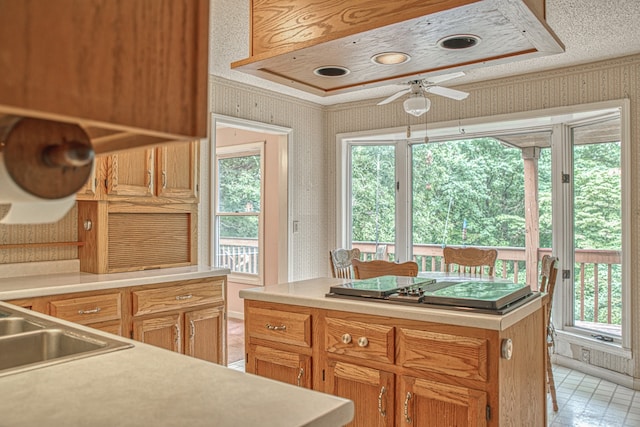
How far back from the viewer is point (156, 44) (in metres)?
0.58

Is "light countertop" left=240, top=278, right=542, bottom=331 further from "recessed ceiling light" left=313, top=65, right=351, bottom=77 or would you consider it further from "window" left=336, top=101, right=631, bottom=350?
"window" left=336, top=101, right=631, bottom=350

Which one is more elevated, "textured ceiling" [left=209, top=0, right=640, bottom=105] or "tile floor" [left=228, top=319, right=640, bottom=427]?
"textured ceiling" [left=209, top=0, right=640, bottom=105]

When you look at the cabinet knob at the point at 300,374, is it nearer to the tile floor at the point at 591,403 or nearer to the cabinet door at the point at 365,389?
the cabinet door at the point at 365,389

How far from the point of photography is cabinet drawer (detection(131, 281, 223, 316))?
3.11m

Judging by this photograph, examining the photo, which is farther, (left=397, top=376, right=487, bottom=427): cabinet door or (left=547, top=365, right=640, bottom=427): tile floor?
(left=547, top=365, right=640, bottom=427): tile floor

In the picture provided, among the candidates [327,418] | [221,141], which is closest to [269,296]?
[327,418]

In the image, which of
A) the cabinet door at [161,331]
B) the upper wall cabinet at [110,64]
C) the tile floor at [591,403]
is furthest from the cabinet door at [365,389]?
the tile floor at [591,403]

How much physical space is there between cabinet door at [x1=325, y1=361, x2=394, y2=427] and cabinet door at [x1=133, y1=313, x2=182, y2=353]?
148 cm

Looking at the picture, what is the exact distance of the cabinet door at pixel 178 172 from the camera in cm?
354

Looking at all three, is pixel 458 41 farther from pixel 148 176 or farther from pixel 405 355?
pixel 148 176

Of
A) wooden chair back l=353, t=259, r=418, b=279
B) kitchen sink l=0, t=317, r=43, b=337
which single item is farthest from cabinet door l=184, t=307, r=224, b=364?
kitchen sink l=0, t=317, r=43, b=337

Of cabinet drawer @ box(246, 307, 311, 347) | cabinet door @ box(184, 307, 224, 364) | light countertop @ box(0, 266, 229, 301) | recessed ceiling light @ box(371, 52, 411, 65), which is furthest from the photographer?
cabinet door @ box(184, 307, 224, 364)

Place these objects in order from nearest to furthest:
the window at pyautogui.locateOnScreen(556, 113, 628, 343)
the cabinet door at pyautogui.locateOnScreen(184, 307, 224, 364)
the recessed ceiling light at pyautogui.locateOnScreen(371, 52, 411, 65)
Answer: the recessed ceiling light at pyautogui.locateOnScreen(371, 52, 411, 65), the cabinet door at pyautogui.locateOnScreen(184, 307, 224, 364), the window at pyautogui.locateOnScreen(556, 113, 628, 343)

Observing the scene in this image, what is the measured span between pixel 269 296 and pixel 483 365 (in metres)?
0.97
